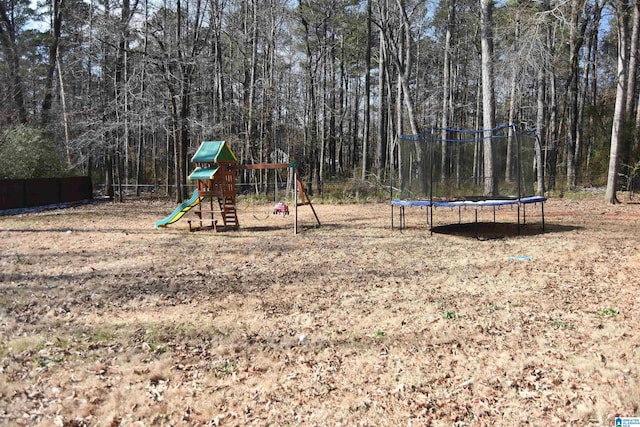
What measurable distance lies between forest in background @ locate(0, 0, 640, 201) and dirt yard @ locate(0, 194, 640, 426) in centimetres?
752

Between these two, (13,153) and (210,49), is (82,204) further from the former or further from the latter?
(210,49)

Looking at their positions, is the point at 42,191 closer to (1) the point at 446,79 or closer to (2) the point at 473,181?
(2) the point at 473,181

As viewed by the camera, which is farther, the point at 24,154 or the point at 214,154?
the point at 24,154

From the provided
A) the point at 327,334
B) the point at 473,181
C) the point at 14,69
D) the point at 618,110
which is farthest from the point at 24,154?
the point at 618,110

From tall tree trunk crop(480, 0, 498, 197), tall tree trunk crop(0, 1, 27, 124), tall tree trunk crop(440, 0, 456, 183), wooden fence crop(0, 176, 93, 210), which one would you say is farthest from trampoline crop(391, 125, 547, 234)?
tall tree trunk crop(0, 1, 27, 124)

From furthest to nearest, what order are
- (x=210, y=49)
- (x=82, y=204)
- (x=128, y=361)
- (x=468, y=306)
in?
1. (x=210, y=49)
2. (x=82, y=204)
3. (x=468, y=306)
4. (x=128, y=361)

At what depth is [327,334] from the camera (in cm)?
450

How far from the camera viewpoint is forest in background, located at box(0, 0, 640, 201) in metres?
16.6

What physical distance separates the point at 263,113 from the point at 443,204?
1330 centimetres

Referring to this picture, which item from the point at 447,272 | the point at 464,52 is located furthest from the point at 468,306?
the point at 464,52

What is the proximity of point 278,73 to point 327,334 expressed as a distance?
22381mm

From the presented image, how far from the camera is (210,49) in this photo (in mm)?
24578

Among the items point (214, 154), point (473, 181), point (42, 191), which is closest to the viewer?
point (214, 154)

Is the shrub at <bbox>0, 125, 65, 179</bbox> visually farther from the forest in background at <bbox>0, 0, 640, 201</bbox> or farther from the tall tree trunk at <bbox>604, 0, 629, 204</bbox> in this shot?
the tall tree trunk at <bbox>604, 0, 629, 204</bbox>
